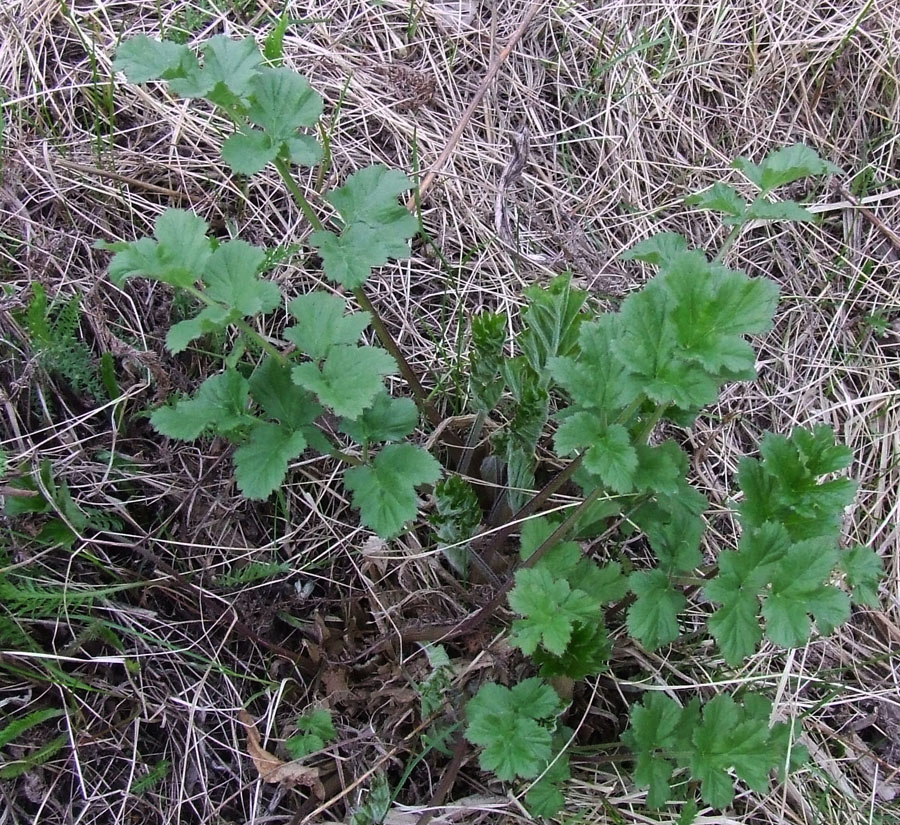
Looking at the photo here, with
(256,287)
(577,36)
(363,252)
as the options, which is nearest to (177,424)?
(256,287)

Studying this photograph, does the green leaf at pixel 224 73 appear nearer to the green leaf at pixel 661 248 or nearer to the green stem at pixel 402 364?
the green stem at pixel 402 364

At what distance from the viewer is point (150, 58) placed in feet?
5.75

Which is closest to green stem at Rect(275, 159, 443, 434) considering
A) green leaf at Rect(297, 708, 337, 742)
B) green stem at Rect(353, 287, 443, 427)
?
green stem at Rect(353, 287, 443, 427)

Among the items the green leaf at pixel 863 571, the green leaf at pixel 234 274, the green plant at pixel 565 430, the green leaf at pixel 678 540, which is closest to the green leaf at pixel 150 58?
the green plant at pixel 565 430

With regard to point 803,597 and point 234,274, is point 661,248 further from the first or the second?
point 234,274

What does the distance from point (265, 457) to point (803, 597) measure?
1.08 meters

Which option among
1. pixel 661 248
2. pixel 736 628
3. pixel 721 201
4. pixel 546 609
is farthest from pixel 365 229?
pixel 736 628

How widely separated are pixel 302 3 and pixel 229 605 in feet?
6.04

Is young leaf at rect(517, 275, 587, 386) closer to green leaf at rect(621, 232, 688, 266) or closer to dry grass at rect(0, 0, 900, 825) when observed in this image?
green leaf at rect(621, 232, 688, 266)

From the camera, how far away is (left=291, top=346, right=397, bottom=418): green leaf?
1661 mm

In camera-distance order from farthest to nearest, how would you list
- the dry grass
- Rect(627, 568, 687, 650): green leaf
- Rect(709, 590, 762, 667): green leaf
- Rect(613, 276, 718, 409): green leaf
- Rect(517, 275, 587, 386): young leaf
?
the dry grass, Rect(517, 275, 587, 386): young leaf, Rect(627, 568, 687, 650): green leaf, Rect(709, 590, 762, 667): green leaf, Rect(613, 276, 718, 409): green leaf

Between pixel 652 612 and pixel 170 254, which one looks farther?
pixel 652 612

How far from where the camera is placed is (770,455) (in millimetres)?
1792

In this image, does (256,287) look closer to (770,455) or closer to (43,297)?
(43,297)
